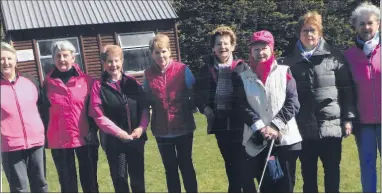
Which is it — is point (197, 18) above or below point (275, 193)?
above

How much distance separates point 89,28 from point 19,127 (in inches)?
28.7

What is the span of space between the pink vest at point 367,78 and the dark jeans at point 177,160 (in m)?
1.06

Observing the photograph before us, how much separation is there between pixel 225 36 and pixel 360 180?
1.27 m

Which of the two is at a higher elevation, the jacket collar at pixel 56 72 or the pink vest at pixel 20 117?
the jacket collar at pixel 56 72

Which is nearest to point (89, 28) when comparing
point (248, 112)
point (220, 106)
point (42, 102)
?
point (42, 102)

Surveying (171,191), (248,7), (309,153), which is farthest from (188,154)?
(248,7)

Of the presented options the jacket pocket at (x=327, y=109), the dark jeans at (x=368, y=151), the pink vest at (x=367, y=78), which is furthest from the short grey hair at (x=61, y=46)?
the dark jeans at (x=368, y=151)

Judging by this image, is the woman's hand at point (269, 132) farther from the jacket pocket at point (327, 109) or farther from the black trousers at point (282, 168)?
the jacket pocket at point (327, 109)

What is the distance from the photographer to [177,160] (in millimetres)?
3141

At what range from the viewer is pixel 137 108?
305 centimetres

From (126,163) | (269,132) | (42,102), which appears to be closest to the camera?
(269,132)

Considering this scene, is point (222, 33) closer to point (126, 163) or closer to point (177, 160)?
point (177, 160)

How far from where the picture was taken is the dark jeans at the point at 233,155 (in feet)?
10.1

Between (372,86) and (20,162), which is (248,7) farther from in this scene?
(20,162)
